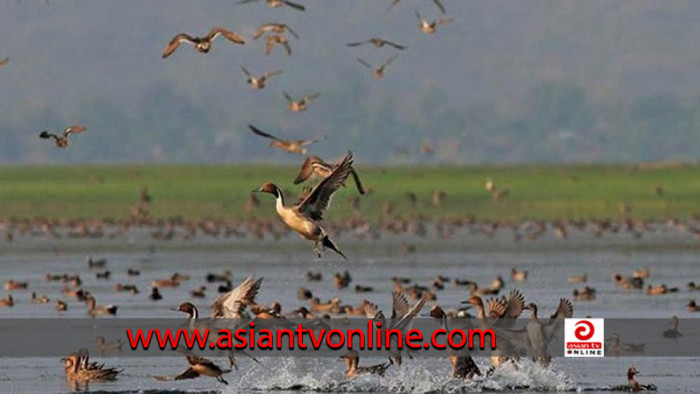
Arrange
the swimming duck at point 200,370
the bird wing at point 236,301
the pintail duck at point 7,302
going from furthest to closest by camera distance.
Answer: the pintail duck at point 7,302
the swimming duck at point 200,370
the bird wing at point 236,301

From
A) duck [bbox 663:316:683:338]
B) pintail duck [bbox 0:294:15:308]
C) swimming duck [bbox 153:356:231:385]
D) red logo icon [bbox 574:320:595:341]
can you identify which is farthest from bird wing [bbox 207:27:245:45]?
pintail duck [bbox 0:294:15:308]

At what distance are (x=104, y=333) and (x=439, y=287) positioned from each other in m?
10.3

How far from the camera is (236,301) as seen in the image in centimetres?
2606

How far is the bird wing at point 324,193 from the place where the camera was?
2594cm

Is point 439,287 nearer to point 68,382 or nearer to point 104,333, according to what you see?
point 104,333

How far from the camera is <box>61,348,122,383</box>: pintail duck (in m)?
27.8

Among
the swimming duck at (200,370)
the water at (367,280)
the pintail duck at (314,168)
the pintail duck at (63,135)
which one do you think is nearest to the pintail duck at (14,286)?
the water at (367,280)

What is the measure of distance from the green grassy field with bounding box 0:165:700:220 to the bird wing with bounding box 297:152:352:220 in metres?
54.3

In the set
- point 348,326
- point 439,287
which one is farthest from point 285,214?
point 439,287

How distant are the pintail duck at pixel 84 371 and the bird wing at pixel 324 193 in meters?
3.95

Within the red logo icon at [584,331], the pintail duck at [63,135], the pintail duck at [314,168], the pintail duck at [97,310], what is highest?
the pintail duck at [63,135]

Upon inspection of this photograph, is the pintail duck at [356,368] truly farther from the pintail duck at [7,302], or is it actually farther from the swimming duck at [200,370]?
the pintail duck at [7,302]

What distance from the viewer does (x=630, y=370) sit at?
26.8 metres

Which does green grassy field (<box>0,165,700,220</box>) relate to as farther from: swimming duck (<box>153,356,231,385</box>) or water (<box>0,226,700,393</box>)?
swimming duck (<box>153,356,231,385</box>)
